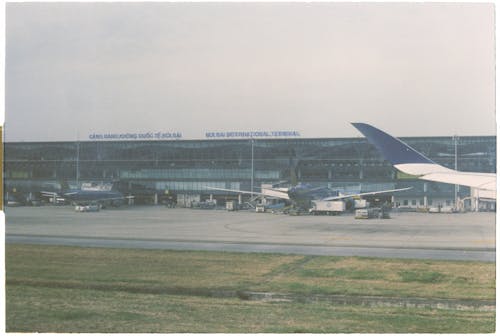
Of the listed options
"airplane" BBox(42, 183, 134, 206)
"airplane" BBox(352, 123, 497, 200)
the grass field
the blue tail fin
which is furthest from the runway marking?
"airplane" BBox(42, 183, 134, 206)

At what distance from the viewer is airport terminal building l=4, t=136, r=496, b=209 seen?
65875 mm

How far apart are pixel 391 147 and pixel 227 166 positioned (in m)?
59.8

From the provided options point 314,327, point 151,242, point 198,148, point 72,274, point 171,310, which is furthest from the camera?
point 198,148

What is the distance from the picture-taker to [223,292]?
Answer: 20359 mm

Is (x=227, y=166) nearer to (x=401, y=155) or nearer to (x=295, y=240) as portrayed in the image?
(x=295, y=240)

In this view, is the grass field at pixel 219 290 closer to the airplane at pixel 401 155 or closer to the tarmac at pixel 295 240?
the tarmac at pixel 295 240

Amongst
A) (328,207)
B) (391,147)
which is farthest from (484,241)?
(328,207)

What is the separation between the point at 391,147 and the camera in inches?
998

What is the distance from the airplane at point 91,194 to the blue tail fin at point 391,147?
6219 cm

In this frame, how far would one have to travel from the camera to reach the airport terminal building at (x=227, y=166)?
2594 inches

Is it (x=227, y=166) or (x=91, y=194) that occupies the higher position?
(x=227, y=166)

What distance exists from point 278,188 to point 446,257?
56.5 metres

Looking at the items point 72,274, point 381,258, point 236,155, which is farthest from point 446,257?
point 236,155

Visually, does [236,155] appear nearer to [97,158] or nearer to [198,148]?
Answer: [198,148]
